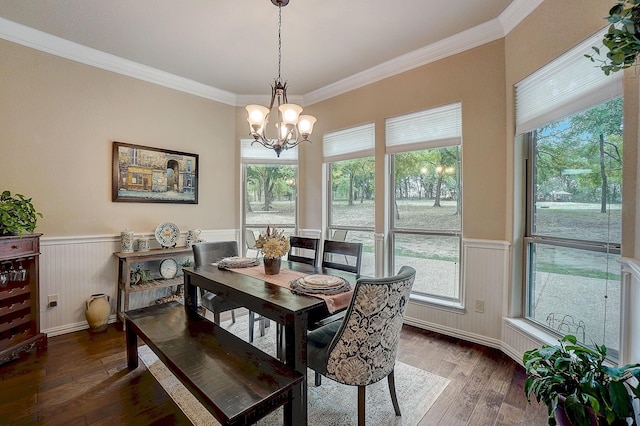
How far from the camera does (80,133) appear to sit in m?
3.12

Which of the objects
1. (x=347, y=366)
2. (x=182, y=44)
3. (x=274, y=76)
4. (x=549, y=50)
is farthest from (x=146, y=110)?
(x=549, y=50)

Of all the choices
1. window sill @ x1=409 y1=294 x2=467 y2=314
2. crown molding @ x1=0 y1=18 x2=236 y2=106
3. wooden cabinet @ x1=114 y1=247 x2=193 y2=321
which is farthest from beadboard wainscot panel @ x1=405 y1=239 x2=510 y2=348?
crown molding @ x1=0 y1=18 x2=236 y2=106

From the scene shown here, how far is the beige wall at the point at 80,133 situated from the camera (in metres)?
2.78

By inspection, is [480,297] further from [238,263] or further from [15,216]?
[15,216]

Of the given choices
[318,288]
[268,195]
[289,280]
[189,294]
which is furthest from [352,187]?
[189,294]

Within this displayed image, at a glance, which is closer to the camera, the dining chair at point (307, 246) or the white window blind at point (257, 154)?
Result: the dining chair at point (307, 246)

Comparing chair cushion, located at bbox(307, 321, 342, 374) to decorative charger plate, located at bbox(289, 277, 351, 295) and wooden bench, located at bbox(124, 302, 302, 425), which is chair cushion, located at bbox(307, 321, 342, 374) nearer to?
wooden bench, located at bbox(124, 302, 302, 425)

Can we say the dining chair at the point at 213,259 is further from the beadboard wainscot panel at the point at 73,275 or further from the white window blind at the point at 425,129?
the white window blind at the point at 425,129

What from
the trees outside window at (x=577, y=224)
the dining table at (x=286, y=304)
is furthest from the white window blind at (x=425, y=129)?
the dining table at (x=286, y=304)

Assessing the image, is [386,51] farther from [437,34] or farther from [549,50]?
[549,50]

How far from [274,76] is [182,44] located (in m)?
1.13

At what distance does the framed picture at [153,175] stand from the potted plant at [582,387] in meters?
3.99

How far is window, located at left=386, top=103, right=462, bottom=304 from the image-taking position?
3.09 meters

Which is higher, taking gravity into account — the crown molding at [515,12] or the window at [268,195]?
the crown molding at [515,12]
